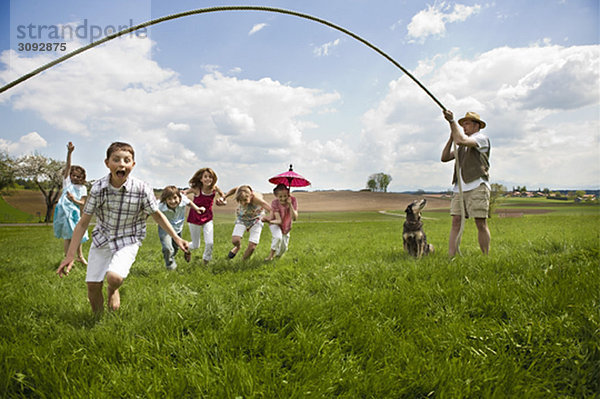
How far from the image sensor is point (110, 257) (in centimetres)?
386

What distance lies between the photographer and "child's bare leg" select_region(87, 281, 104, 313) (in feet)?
11.9

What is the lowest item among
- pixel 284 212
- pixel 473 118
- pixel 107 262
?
pixel 107 262

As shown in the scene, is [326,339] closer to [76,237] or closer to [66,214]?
[76,237]

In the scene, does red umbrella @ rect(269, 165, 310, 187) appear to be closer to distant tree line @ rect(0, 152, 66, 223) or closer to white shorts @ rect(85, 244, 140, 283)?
white shorts @ rect(85, 244, 140, 283)

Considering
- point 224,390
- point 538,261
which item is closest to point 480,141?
point 538,261

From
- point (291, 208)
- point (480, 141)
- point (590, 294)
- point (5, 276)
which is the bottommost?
point (5, 276)

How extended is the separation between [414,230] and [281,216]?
2.84 meters

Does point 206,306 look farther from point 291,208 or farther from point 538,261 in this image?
point 538,261

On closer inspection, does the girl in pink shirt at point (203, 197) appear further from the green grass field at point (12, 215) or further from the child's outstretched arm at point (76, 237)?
the green grass field at point (12, 215)

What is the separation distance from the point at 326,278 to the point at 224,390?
283 cm

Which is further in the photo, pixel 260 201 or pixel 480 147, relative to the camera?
pixel 260 201

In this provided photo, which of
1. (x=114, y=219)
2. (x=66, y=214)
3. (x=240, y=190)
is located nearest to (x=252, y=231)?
(x=240, y=190)

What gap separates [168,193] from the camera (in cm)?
669

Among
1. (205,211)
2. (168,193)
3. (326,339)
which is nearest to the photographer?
(326,339)
